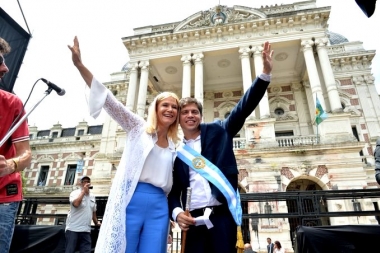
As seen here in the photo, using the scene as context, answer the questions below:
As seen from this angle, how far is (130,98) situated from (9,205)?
15668 mm

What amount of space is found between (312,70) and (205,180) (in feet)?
48.9

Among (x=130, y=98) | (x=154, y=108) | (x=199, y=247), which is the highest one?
(x=130, y=98)

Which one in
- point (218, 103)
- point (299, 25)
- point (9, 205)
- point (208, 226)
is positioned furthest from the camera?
point (218, 103)

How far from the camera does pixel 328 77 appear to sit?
14.5 meters

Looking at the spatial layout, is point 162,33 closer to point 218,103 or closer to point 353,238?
point 218,103

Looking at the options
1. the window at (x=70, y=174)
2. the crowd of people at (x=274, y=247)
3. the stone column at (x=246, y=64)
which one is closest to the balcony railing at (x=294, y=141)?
the stone column at (x=246, y=64)

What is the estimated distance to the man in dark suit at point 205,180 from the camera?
2.01 metres

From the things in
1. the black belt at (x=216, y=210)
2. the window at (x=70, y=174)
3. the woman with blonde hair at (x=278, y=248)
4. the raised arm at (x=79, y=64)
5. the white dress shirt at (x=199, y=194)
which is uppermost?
the window at (x=70, y=174)

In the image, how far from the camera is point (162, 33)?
18.0m

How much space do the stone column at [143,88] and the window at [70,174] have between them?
15.5 metres

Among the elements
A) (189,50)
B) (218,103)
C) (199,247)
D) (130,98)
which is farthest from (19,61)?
(218,103)

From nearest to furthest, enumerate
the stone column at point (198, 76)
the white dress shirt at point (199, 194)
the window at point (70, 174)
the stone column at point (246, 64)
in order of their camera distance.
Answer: the white dress shirt at point (199, 194)
the stone column at point (246, 64)
the stone column at point (198, 76)
the window at point (70, 174)

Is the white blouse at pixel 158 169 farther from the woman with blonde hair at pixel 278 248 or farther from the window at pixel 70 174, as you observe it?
the window at pixel 70 174

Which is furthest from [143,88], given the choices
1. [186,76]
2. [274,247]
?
[274,247]
